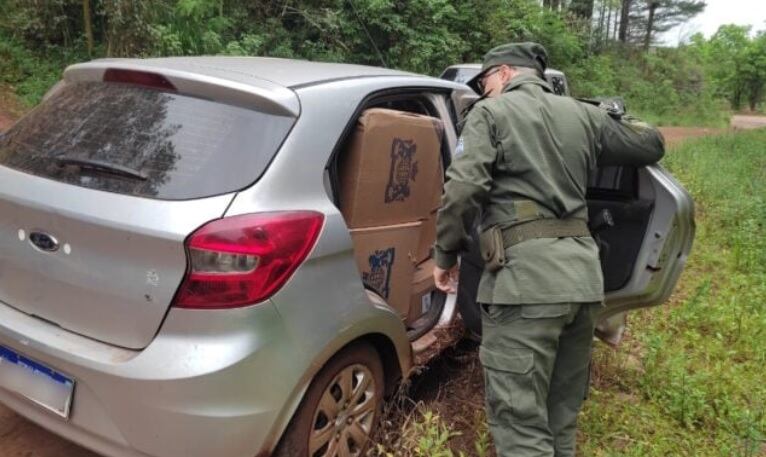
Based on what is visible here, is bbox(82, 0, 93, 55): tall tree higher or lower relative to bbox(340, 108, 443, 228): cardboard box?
higher

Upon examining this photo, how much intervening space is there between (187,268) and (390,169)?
1046 mm

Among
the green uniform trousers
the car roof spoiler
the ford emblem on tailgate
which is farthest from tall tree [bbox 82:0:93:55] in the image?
the green uniform trousers

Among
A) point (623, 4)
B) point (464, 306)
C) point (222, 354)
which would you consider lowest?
point (464, 306)

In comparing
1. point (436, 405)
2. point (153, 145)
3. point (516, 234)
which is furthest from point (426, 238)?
point (153, 145)

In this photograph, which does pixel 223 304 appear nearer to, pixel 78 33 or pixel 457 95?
pixel 457 95

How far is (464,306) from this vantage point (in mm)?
3033

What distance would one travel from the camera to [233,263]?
1.98 meters

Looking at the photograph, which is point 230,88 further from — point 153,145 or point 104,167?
point 104,167

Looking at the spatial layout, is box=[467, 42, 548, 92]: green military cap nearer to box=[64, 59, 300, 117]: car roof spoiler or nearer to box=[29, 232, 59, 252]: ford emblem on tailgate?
box=[64, 59, 300, 117]: car roof spoiler

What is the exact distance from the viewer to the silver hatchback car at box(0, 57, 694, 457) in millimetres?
1969

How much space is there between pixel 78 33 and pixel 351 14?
548 cm

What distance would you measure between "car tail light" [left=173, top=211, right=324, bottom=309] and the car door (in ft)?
3.67

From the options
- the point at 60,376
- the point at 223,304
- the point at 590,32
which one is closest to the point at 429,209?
the point at 223,304

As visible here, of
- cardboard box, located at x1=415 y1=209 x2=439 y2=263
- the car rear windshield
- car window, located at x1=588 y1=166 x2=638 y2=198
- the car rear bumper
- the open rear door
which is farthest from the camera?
cardboard box, located at x1=415 y1=209 x2=439 y2=263
